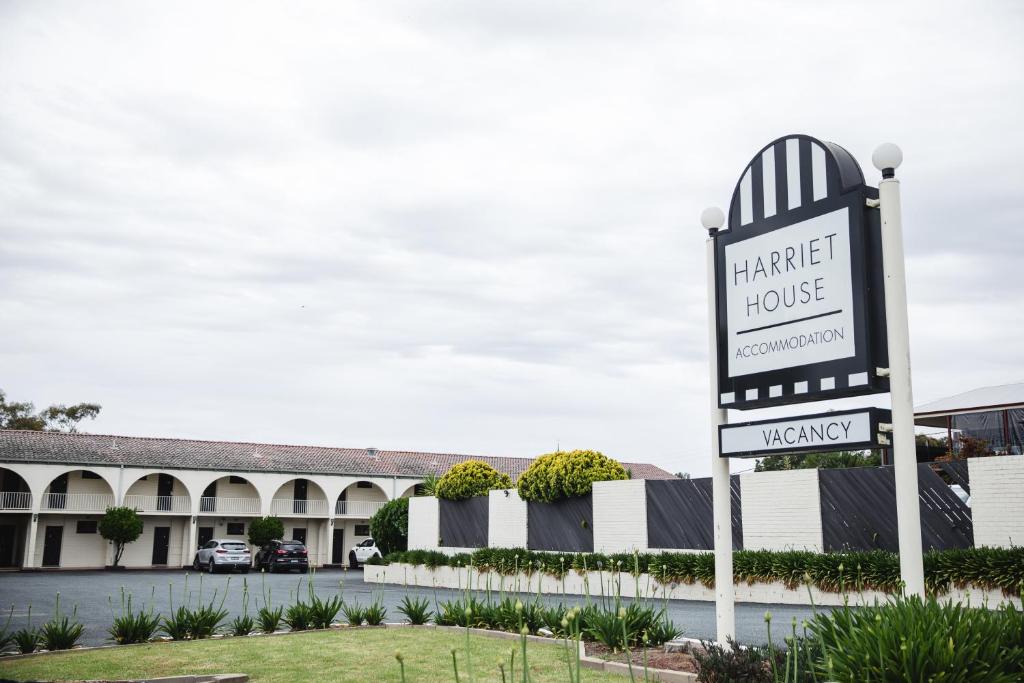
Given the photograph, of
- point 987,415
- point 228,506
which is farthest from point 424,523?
point 228,506

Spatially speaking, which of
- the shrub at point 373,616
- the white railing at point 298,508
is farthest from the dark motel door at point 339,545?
the shrub at point 373,616

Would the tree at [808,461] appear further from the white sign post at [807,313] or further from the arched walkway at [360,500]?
the white sign post at [807,313]

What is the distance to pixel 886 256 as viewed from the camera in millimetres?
6754

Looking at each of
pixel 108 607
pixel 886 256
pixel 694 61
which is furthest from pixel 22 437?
pixel 886 256

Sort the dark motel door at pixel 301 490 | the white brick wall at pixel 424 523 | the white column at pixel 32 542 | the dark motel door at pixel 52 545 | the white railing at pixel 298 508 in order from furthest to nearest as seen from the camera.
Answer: the dark motel door at pixel 301 490 < the white railing at pixel 298 508 < the dark motel door at pixel 52 545 < the white column at pixel 32 542 < the white brick wall at pixel 424 523

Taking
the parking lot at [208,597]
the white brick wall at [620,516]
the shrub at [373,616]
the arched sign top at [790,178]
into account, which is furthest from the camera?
the white brick wall at [620,516]

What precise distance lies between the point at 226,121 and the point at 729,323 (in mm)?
8725

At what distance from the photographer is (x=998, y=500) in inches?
498

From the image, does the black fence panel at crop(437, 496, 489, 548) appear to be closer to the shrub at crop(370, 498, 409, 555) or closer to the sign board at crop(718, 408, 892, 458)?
the shrub at crop(370, 498, 409, 555)

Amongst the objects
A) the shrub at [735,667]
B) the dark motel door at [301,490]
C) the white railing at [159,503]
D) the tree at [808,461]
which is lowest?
the shrub at [735,667]

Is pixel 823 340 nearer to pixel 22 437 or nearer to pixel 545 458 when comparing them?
pixel 545 458

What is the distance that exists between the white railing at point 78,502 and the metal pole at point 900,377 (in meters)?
39.0

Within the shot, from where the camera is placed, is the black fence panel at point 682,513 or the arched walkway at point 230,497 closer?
the black fence panel at point 682,513

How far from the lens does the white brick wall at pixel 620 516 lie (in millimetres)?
19297
